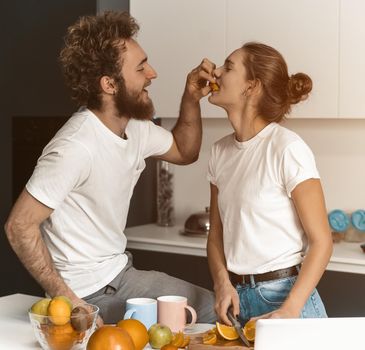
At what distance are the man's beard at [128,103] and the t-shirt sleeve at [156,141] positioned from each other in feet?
0.24

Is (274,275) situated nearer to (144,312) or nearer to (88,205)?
(144,312)

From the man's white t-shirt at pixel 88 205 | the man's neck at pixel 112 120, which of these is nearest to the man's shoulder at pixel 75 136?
the man's white t-shirt at pixel 88 205

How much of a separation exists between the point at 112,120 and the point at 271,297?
89cm

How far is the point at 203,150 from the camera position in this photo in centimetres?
400

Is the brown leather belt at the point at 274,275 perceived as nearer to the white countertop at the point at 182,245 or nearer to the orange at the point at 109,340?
the orange at the point at 109,340

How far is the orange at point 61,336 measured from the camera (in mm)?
1694

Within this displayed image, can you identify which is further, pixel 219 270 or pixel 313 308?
pixel 219 270

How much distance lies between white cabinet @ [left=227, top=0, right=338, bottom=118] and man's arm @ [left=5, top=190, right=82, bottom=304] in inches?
59.4

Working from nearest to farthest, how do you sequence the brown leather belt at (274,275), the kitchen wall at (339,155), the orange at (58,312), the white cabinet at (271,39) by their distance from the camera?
1. the orange at (58,312)
2. the brown leather belt at (274,275)
3. the white cabinet at (271,39)
4. the kitchen wall at (339,155)

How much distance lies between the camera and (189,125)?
9.10 ft

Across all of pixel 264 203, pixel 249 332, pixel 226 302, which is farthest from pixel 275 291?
pixel 249 332

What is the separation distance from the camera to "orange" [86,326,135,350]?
1.57 meters

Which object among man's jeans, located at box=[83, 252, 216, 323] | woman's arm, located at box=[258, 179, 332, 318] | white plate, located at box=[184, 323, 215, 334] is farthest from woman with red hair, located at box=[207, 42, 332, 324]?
man's jeans, located at box=[83, 252, 216, 323]

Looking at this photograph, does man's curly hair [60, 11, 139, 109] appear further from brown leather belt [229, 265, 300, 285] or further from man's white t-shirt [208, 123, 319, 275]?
brown leather belt [229, 265, 300, 285]
